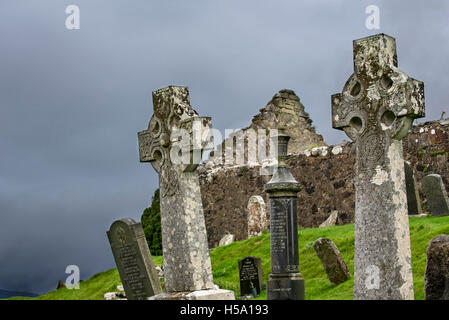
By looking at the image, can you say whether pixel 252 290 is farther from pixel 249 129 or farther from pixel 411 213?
pixel 249 129

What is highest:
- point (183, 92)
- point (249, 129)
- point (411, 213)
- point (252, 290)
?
point (249, 129)

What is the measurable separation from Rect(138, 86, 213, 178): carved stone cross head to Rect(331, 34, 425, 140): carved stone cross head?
1931 millimetres

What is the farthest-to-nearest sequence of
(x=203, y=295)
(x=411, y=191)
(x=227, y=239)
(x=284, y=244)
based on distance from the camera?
(x=227, y=239)
(x=411, y=191)
(x=284, y=244)
(x=203, y=295)

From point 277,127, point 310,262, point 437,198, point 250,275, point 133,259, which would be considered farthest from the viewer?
point 277,127

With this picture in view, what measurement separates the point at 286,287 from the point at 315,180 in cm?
1002

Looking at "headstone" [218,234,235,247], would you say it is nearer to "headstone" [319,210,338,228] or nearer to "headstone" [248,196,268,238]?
"headstone" [248,196,268,238]

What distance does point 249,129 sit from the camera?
28281 mm

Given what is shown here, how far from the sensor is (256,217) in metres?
21.8

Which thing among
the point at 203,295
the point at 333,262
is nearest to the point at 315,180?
the point at 333,262

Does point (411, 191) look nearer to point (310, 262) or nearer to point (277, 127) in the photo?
point (310, 262)

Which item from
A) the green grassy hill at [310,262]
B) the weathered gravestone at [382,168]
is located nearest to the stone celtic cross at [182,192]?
the weathered gravestone at [382,168]

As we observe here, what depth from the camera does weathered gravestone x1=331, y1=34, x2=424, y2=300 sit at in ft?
29.2

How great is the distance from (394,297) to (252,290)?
7.12 metres
